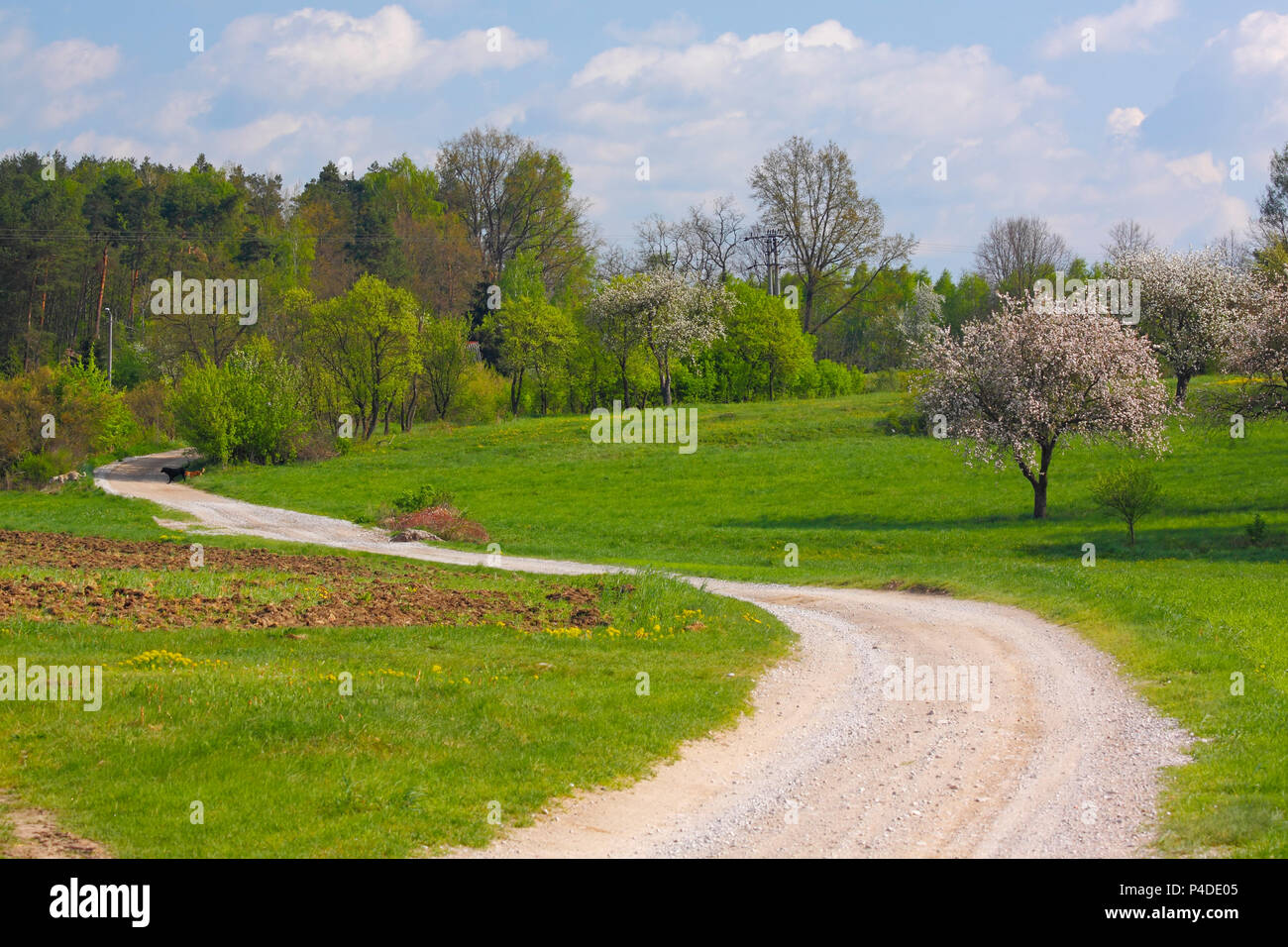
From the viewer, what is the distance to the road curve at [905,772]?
933 cm

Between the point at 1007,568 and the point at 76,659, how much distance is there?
74.4 ft

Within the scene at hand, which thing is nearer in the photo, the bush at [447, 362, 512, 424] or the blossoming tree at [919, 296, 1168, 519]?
the blossoming tree at [919, 296, 1168, 519]

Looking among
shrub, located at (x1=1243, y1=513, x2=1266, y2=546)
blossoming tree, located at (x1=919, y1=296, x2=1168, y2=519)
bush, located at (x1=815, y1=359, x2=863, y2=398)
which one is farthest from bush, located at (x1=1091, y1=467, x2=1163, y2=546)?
bush, located at (x1=815, y1=359, x2=863, y2=398)

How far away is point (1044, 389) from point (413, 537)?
938 inches

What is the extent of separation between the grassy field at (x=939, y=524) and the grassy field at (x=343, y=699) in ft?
19.5

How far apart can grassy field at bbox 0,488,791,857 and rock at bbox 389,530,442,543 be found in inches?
587

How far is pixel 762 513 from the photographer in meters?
44.8

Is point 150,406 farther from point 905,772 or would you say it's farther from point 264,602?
point 905,772

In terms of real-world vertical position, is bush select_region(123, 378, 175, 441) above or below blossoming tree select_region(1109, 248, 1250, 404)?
below

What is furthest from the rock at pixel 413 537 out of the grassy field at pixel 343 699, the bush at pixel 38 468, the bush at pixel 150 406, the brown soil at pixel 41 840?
the bush at pixel 150 406

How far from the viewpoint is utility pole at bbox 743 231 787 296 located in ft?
333

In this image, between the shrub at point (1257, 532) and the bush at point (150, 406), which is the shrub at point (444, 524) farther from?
the bush at point (150, 406)

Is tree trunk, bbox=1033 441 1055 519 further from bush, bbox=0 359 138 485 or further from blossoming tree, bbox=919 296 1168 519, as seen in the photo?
bush, bbox=0 359 138 485
